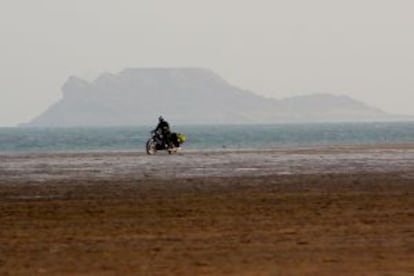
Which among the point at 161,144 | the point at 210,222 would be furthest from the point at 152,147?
the point at 210,222

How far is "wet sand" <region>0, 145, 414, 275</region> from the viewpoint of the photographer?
608 inches

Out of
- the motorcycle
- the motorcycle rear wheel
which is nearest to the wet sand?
the motorcycle

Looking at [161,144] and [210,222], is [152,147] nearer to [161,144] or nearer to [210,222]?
[161,144]

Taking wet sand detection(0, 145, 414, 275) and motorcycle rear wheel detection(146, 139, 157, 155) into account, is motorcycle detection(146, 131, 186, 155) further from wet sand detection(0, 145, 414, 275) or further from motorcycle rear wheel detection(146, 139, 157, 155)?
wet sand detection(0, 145, 414, 275)

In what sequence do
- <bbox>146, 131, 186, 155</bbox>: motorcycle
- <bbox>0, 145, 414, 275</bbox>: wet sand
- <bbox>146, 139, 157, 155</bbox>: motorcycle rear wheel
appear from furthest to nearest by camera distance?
<bbox>146, 139, 157, 155</bbox>: motorcycle rear wheel
<bbox>146, 131, 186, 155</bbox>: motorcycle
<bbox>0, 145, 414, 275</bbox>: wet sand

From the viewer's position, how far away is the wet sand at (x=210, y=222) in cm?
1545

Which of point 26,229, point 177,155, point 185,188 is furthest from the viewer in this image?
point 177,155

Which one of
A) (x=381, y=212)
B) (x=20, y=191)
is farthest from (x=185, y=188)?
(x=381, y=212)

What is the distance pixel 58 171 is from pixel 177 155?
44.0 feet

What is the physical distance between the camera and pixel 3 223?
21.2 metres

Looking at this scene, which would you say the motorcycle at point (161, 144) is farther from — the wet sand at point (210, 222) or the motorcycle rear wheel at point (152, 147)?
the wet sand at point (210, 222)

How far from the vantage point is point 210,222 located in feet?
67.9

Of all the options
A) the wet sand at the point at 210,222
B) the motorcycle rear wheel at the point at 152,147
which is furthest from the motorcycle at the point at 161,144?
the wet sand at the point at 210,222

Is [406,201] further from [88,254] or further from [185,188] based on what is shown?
[88,254]
